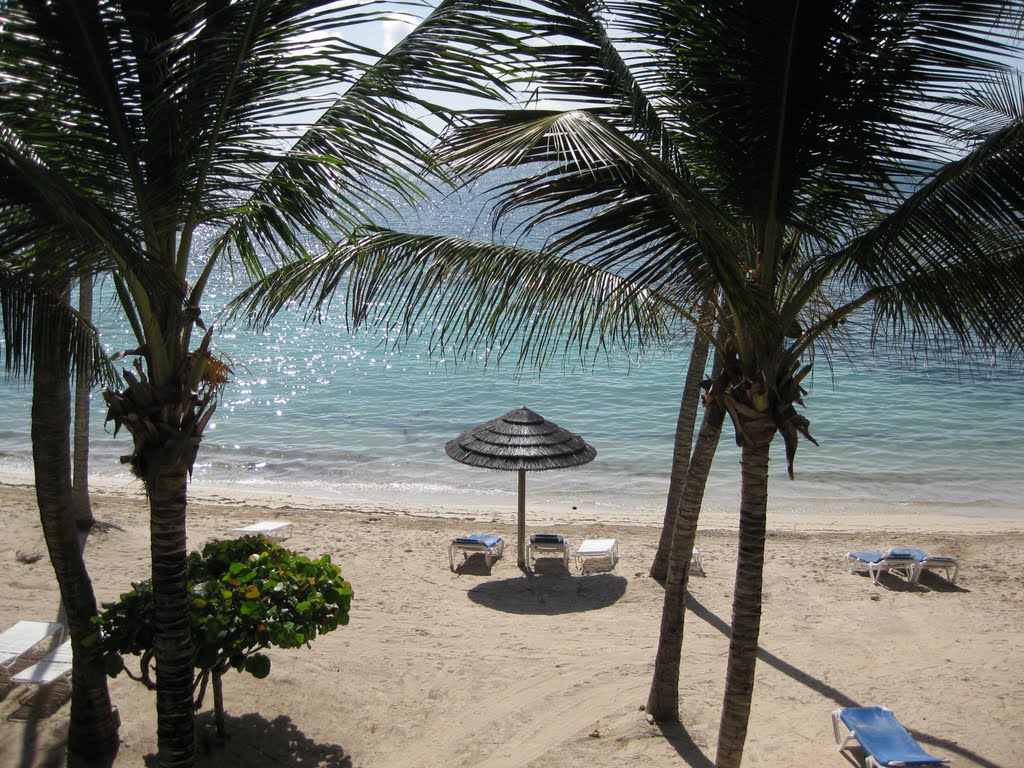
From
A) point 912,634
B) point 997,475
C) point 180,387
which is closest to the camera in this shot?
point 180,387

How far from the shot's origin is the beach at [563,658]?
264 inches

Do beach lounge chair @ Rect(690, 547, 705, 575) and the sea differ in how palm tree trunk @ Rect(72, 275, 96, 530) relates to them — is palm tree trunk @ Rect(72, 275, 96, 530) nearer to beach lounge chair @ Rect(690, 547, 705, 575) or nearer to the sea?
the sea

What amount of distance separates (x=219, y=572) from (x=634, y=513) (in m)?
10.2

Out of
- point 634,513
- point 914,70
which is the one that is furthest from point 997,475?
point 914,70

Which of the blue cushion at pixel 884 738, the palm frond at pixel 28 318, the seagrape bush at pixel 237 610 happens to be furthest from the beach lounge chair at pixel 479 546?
the palm frond at pixel 28 318

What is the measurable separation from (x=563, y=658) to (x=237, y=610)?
3.62 meters

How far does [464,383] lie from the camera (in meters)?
28.3

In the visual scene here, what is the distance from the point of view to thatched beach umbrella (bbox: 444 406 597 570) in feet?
34.0

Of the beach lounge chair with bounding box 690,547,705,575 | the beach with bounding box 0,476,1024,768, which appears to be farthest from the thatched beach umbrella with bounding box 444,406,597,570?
the beach lounge chair with bounding box 690,547,705,575

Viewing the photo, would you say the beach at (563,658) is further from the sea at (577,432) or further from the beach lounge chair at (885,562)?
the sea at (577,432)

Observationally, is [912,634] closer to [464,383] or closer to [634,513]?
[634,513]

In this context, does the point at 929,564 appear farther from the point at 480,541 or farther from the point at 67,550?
the point at 67,550

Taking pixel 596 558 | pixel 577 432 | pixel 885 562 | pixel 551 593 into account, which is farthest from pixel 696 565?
pixel 577 432

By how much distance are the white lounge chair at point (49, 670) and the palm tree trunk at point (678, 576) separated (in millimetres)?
4575
